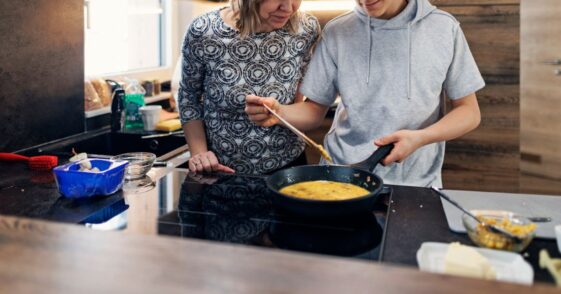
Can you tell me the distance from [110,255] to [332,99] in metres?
1.25

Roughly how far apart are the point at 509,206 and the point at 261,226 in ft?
2.01

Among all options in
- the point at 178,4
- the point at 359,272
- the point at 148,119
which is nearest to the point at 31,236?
the point at 359,272

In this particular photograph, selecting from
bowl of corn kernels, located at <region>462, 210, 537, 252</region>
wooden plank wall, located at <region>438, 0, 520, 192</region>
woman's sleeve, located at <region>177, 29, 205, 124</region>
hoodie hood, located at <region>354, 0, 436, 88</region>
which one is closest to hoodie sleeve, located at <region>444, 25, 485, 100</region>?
hoodie hood, located at <region>354, 0, 436, 88</region>

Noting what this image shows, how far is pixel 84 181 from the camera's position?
139cm

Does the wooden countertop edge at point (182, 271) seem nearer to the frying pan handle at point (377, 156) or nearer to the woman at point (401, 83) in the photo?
the frying pan handle at point (377, 156)

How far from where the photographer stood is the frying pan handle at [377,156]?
1443 mm

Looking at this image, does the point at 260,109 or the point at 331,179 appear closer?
the point at 331,179

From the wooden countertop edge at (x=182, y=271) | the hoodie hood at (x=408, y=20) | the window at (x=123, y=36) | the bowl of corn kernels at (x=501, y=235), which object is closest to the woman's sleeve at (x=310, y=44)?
the hoodie hood at (x=408, y=20)

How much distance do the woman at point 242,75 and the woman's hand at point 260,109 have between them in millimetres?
166

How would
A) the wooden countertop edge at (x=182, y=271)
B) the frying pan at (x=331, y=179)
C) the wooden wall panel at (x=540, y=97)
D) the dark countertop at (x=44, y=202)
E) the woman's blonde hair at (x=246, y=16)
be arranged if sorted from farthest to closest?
1. the wooden wall panel at (x=540, y=97)
2. the woman's blonde hair at (x=246, y=16)
3. the dark countertop at (x=44, y=202)
4. the frying pan at (x=331, y=179)
5. the wooden countertop edge at (x=182, y=271)

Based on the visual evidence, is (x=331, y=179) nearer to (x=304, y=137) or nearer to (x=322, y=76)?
(x=304, y=137)

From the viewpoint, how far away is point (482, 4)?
3074mm

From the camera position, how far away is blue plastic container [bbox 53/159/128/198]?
4.54 ft

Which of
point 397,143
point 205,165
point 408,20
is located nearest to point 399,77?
point 408,20
